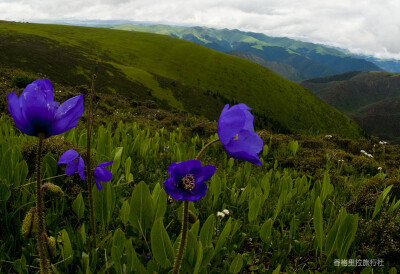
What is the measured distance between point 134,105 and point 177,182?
17154mm

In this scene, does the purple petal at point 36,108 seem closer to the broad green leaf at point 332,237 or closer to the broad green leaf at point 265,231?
the broad green leaf at point 265,231

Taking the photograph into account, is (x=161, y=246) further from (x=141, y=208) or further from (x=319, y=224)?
(x=319, y=224)

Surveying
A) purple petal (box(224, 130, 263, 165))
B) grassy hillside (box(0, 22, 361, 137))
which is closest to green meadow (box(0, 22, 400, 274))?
purple petal (box(224, 130, 263, 165))

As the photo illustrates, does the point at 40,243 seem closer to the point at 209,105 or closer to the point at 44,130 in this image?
the point at 44,130

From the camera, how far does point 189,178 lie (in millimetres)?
1396

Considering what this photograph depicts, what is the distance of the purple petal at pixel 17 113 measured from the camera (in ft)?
3.98

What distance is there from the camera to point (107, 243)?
2229 mm

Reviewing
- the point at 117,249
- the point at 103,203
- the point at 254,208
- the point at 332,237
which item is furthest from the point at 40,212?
the point at 332,237

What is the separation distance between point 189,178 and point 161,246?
2.38 feet

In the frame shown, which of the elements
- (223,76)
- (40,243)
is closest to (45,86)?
(40,243)

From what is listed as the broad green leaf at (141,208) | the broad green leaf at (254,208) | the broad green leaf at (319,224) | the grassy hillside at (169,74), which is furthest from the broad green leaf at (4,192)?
the grassy hillside at (169,74)

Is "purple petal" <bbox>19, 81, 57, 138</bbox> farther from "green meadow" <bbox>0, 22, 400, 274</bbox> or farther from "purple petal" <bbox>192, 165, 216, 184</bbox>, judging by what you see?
"purple petal" <bbox>192, 165, 216, 184</bbox>

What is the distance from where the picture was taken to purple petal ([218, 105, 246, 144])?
143 centimetres

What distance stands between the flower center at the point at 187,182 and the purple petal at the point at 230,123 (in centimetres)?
24
